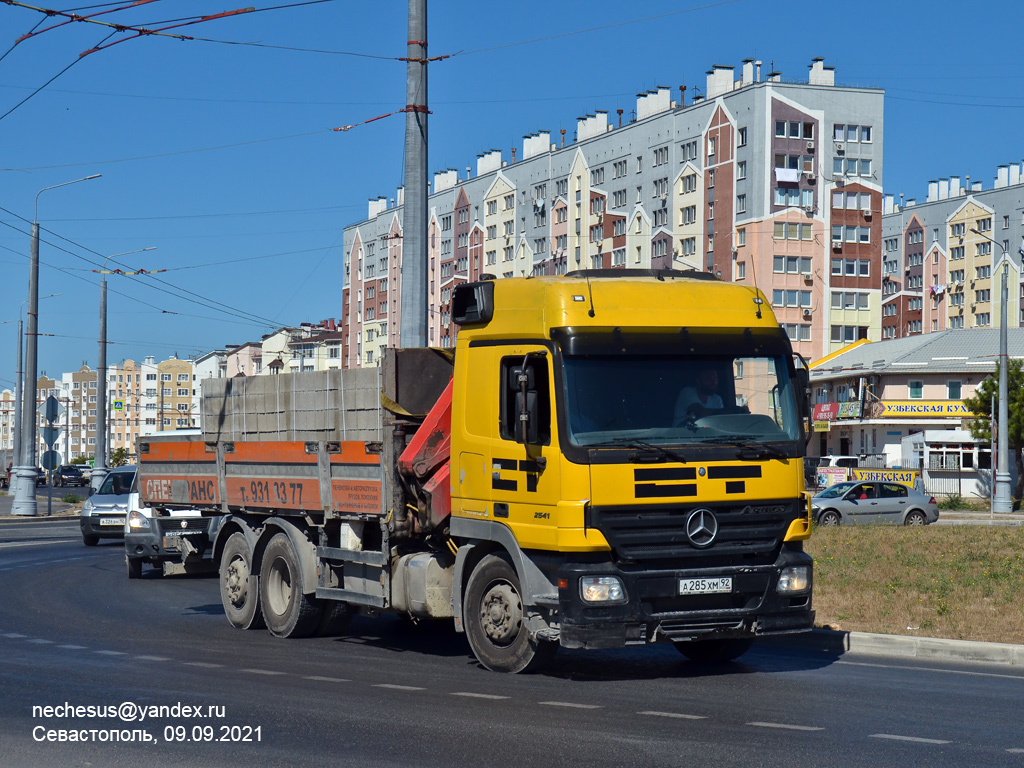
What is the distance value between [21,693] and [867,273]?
83286mm

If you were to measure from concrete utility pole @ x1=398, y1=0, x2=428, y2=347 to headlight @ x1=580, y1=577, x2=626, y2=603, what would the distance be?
5.86 m

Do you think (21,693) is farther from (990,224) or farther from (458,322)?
(990,224)

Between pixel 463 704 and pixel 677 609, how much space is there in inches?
71.3

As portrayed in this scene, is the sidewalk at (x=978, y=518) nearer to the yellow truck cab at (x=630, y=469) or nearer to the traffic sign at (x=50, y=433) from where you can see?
the traffic sign at (x=50, y=433)

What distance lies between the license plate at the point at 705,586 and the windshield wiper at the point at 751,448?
3.10 ft

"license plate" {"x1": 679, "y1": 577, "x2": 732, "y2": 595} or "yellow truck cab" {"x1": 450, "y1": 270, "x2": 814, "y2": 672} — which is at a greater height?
"yellow truck cab" {"x1": 450, "y1": 270, "x2": 814, "y2": 672}

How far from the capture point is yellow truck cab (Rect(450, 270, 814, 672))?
961 cm

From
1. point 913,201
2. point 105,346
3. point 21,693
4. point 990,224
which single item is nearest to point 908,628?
point 21,693

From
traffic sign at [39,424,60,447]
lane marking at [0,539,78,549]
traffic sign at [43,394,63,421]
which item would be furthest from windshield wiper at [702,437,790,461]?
traffic sign at [39,424,60,447]

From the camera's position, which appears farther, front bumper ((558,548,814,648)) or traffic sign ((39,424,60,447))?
traffic sign ((39,424,60,447))

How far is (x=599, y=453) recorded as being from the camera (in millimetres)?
9586

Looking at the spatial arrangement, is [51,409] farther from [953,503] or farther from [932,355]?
[932,355]

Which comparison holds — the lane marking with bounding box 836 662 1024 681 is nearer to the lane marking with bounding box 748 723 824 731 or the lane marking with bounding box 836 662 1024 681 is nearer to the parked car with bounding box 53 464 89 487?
the lane marking with bounding box 748 723 824 731

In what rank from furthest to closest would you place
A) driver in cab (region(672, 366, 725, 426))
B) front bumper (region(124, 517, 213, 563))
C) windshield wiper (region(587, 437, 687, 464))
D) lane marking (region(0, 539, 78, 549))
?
1. lane marking (region(0, 539, 78, 549))
2. front bumper (region(124, 517, 213, 563))
3. driver in cab (region(672, 366, 725, 426))
4. windshield wiper (region(587, 437, 687, 464))
